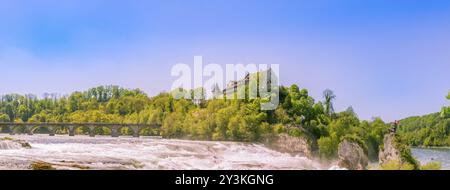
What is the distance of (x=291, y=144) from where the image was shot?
27.2 m

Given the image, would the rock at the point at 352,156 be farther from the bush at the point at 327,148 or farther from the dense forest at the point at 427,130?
the dense forest at the point at 427,130

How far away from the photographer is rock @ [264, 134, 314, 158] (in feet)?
84.6

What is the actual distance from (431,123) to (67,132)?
36.9 metres

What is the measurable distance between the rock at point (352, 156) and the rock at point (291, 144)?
5.09 m

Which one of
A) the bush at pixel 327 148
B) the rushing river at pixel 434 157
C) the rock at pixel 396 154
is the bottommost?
the rushing river at pixel 434 157

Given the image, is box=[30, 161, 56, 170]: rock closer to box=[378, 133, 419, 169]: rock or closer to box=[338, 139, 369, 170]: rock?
box=[338, 139, 369, 170]: rock

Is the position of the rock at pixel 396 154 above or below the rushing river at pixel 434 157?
above

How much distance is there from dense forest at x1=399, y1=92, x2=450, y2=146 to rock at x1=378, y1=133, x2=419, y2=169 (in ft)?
125

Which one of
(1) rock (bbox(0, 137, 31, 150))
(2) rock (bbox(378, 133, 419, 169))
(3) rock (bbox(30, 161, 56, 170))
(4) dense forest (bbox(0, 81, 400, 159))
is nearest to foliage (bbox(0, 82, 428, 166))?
(4) dense forest (bbox(0, 81, 400, 159))

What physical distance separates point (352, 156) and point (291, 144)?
28.9ft

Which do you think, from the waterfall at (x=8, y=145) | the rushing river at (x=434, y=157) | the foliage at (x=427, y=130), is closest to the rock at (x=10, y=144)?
→ the waterfall at (x=8, y=145)

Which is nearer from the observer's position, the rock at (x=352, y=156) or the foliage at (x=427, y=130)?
the rock at (x=352, y=156)

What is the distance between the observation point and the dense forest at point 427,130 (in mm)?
53562

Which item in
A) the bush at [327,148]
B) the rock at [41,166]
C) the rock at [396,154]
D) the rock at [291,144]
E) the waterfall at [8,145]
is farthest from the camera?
the rock at [291,144]
